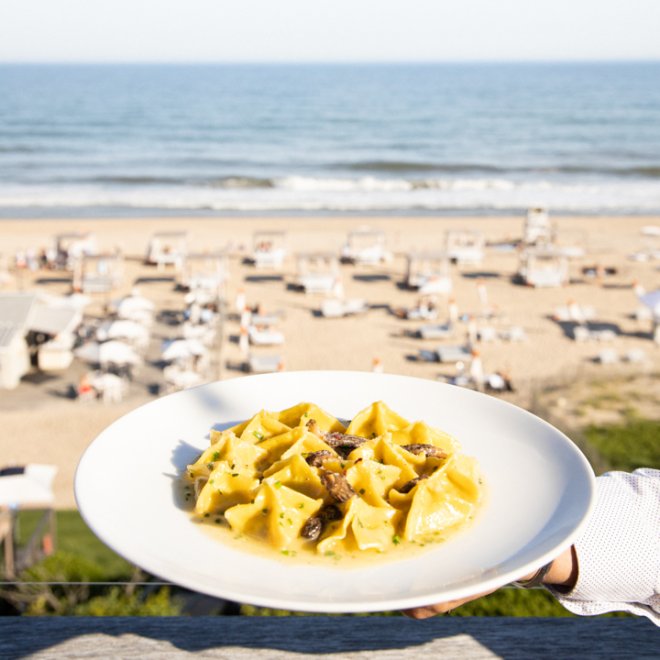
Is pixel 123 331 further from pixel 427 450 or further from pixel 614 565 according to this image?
pixel 614 565

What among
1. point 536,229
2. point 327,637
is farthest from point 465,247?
point 327,637

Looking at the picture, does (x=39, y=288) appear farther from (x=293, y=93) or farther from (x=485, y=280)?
(x=293, y=93)

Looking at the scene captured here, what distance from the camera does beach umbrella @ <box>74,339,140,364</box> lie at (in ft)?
56.4

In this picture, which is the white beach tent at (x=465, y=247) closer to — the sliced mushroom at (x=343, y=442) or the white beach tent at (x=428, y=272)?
the white beach tent at (x=428, y=272)

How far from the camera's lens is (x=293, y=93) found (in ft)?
343

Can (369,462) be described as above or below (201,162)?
above

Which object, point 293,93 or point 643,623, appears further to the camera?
point 293,93

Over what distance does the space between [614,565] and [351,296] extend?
71.3 ft

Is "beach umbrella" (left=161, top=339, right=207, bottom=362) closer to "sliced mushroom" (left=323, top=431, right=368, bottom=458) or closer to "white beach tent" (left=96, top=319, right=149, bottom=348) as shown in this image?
"white beach tent" (left=96, top=319, right=149, bottom=348)

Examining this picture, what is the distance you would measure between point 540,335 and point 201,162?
31.4m

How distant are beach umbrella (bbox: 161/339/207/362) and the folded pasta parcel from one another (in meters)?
15.4

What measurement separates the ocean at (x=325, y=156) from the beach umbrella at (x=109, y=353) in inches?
732

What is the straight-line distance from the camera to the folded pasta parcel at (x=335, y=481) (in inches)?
68.5

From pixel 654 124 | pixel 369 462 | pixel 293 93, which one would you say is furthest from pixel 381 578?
pixel 293 93
